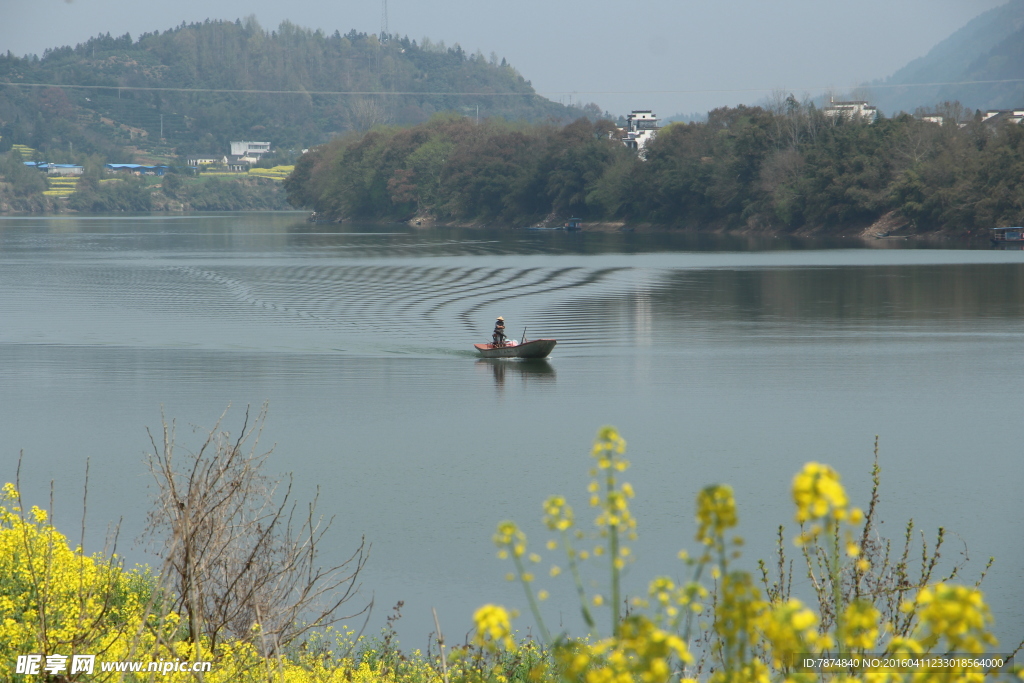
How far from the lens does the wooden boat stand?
Result: 105 ft

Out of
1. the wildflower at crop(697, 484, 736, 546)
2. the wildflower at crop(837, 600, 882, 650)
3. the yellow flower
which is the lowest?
the wildflower at crop(837, 600, 882, 650)

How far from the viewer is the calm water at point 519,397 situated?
16.9 m

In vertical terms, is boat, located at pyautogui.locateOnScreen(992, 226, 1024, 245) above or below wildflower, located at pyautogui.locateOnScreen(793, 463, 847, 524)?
above

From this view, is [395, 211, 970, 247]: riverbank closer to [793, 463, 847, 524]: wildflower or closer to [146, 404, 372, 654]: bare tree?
[146, 404, 372, 654]: bare tree

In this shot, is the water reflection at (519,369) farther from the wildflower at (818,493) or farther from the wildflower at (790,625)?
the wildflower at (818,493)

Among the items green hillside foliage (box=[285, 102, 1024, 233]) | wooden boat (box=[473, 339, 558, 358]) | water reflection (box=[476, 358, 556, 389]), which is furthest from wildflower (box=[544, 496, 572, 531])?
green hillside foliage (box=[285, 102, 1024, 233])

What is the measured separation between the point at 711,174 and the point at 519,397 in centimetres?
8069

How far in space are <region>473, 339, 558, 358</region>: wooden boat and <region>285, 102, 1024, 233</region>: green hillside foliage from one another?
203ft

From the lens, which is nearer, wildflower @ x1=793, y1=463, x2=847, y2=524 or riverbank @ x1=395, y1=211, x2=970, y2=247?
wildflower @ x1=793, y1=463, x2=847, y2=524

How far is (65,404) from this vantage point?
26.2 meters

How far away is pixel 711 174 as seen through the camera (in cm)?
10438

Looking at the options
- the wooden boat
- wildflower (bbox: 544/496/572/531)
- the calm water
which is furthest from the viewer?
the wooden boat

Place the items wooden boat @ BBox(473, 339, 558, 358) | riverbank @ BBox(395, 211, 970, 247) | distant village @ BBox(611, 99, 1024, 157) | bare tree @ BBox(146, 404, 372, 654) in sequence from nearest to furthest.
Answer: bare tree @ BBox(146, 404, 372, 654)
wooden boat @ BBox(473, 339, 558, 358)
riverbank @ BBox(395, 211, 970, 247)
distant village @ BBox(611, 99, 1024, 157)

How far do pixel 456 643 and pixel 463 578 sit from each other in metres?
1.82
